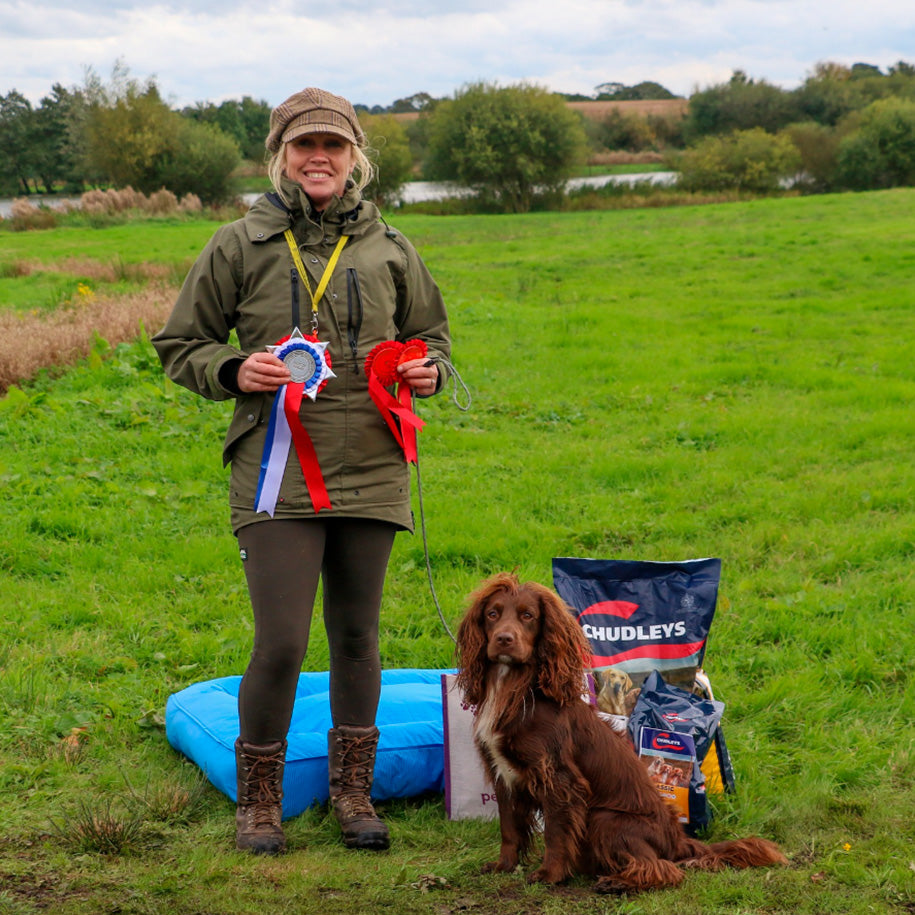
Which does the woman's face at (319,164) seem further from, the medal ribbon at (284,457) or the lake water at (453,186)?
the lake water at (453,186)

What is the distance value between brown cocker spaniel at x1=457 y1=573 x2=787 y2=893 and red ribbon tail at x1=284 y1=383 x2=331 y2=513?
587mm

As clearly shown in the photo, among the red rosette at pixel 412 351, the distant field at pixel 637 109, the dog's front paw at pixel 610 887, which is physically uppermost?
the distant field at pixel 637 109

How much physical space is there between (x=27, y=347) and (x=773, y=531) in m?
7.44

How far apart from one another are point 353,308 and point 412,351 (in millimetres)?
238

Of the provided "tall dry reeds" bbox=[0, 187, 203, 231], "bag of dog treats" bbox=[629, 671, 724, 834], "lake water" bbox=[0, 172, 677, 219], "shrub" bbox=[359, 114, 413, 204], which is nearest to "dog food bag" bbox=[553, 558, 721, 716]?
"bag of dog treats" bbox=[629, 671, 724, 834]

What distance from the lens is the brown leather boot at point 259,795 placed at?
3.27m

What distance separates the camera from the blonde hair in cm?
322

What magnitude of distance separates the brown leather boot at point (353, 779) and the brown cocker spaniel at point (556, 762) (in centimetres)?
50

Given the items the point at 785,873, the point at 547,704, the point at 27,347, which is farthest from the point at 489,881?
the point at 27,347

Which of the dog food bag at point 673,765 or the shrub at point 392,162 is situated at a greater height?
the shrub at point 392,162

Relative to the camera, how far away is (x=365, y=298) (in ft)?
10.5

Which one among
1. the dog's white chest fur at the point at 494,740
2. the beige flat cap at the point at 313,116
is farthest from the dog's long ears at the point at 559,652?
the beige flat cap at the point at 313,116

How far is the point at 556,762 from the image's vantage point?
3041 mm

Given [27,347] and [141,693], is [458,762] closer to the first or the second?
[141,693]
